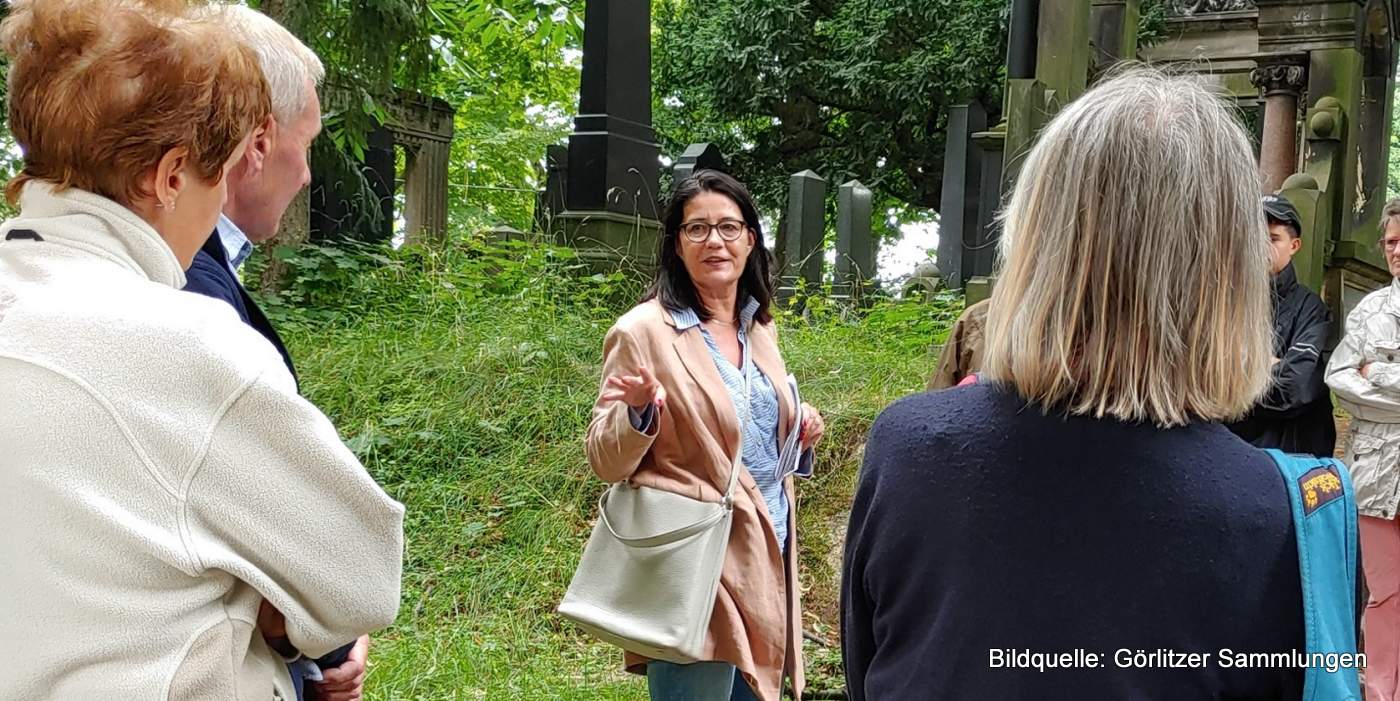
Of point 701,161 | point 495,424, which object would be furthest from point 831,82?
point 495,424

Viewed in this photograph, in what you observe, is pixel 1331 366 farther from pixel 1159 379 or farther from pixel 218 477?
pixel 218 477

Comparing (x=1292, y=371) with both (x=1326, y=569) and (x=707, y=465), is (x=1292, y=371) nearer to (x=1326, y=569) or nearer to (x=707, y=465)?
(x=707, y=465)

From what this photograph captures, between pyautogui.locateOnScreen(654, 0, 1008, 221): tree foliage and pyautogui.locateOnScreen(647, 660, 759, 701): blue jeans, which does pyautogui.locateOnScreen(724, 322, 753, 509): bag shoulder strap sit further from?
pyautogui.locateOnScreen(654, 0, 1008, 221): tree foliage

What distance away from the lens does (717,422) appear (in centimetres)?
340

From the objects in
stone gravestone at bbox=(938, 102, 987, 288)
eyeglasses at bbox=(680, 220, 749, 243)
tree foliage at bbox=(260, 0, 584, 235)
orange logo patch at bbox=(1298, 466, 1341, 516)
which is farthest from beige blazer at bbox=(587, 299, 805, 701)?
stone gravestone at bbox=(938, 102, 987, 288)

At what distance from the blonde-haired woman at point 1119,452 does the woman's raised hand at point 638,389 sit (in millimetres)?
1524

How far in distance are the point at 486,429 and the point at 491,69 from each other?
1548 cm

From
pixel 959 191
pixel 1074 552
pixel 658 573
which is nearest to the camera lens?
pixel 1074 552

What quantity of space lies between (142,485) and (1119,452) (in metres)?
1.13

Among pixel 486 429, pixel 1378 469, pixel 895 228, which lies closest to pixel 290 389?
pixel 1378 469

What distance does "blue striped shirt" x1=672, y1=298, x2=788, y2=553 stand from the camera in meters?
3.52

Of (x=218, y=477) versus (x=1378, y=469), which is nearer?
(x=218, y=477)

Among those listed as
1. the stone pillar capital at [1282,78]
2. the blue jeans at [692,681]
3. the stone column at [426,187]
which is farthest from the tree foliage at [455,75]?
the stone pillar capital at [1282,78]

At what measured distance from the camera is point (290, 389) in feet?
5.06
